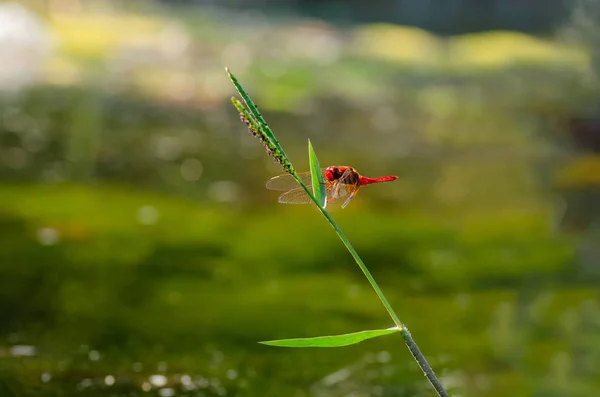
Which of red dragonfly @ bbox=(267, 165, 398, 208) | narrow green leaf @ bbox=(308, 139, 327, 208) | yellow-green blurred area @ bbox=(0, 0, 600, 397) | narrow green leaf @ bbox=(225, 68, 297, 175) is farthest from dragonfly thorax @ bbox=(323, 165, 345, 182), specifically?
yellow-green blurred area @ bbox=(0, 0, 600, 397)

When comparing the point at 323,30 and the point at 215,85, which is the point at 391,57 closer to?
the point at 323,30

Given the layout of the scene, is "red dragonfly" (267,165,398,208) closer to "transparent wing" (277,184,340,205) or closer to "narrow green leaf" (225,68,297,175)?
"transparent wing" (277,184,340,205)

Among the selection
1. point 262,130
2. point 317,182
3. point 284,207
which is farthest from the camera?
point 284,207

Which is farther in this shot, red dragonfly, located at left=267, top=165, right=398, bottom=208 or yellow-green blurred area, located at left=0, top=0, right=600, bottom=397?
yellow-green blurred area, located at left=0, top=0, right=600, bottom=397

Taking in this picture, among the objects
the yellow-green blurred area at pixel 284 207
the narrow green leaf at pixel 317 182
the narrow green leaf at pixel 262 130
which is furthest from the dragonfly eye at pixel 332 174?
the yellow-green blurred area at pixel 284 207

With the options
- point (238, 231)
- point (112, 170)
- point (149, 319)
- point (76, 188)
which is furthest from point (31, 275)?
point (112, 170)

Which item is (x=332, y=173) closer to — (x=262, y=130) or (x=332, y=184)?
(x=332, y=184)

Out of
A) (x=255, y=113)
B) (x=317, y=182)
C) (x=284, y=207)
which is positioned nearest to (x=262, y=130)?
(x=255, y=113)
